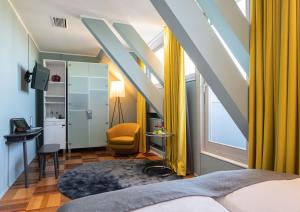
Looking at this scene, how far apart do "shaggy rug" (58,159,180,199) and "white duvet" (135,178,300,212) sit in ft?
6.62

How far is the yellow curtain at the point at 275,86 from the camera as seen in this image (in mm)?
1489

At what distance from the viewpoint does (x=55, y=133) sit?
5152 mm

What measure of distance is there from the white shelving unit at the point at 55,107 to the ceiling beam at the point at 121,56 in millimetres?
2234

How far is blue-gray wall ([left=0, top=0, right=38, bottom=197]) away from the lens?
265 centimetres

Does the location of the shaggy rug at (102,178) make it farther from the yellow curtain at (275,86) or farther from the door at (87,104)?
the yellow curtain at (275,86)

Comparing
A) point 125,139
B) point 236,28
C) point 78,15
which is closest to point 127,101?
point 125,139

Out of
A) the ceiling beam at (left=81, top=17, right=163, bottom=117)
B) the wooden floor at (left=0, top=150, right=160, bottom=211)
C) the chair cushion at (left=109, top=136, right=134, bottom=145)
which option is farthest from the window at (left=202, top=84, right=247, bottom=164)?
the wooden floor at (left=0, top=150, right=160, bottom=211)

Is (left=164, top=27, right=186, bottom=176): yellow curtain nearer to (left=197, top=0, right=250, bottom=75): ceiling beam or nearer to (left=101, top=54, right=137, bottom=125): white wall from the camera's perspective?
(left=197, top=0, right=250, bottom=75): ceiling beam

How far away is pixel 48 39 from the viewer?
4.62 m

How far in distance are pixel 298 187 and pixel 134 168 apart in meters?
2.99

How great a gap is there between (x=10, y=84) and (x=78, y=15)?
1.45 meters

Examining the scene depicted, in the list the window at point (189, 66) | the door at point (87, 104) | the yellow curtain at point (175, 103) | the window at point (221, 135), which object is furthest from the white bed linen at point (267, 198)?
the door at point (87, 104)

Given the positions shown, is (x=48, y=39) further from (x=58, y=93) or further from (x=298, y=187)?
(x=298, y=187)

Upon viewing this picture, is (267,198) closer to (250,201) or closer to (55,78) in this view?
(250,201)
